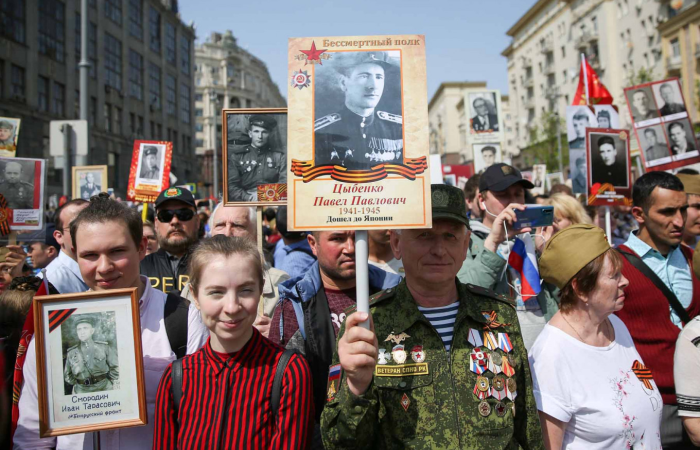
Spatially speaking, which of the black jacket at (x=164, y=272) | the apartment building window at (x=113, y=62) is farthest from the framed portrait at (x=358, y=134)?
the apartment building window at (x=113, y=62)

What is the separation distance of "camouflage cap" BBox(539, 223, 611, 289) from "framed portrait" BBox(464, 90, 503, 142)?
27.2 ft

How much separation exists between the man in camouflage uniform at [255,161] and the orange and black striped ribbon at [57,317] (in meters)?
1.77

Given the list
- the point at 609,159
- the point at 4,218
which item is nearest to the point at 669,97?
the point at 609,159

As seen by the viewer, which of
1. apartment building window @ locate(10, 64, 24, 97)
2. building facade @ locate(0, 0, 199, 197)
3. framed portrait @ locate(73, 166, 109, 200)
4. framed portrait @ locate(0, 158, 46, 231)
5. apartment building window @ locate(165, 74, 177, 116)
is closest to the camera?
framed portrait @ locate(0, 158, 46, 231)

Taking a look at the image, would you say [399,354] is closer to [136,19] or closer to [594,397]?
[594,397]

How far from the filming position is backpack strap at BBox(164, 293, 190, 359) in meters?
2.68

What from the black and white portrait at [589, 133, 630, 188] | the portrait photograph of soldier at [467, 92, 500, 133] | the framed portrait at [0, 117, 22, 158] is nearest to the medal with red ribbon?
the framed portrait at [0, 117, 22, 158]

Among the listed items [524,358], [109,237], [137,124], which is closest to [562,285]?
[524,358]

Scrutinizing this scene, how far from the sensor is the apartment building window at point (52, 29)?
32.6m

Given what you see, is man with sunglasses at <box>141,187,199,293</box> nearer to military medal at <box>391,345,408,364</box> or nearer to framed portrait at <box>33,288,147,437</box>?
framed portrait at <box>33,288,147,437</box>

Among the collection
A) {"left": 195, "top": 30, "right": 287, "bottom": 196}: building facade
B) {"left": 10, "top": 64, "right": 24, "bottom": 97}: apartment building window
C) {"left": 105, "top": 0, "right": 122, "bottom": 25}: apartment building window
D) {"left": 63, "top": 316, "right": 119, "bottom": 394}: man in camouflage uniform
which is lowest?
{"left": 63, "top": 316, "right": 119, "bottom": 394}: man in camouflage uniform

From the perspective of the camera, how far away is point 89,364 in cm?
230

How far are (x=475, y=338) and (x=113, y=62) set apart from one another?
4738 cm

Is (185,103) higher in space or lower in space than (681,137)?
higher
